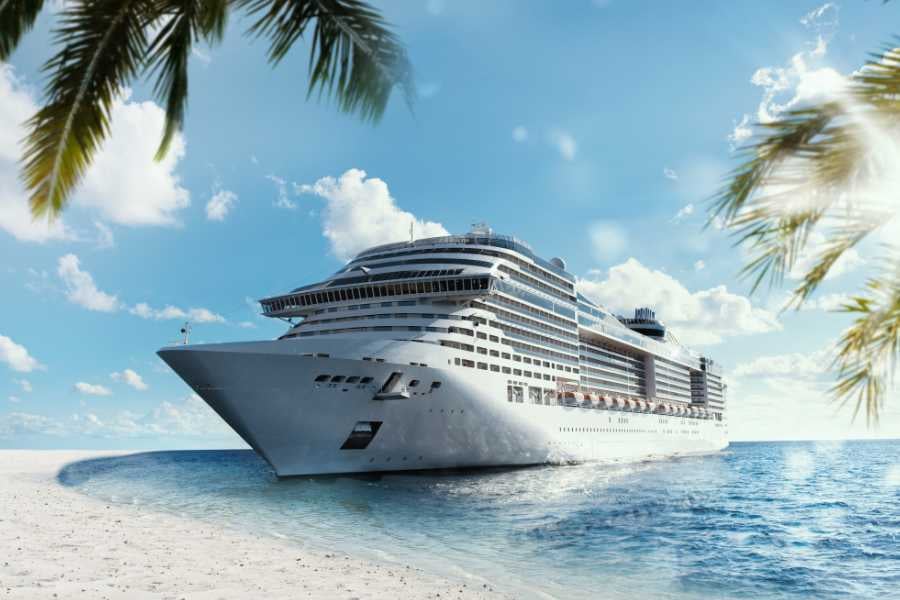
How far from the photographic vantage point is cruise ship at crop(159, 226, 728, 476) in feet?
87.2

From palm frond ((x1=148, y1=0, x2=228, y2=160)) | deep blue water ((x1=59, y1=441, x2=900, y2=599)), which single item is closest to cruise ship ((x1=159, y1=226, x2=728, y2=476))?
deep blue water ((x1=59, y1=441, x2=900, y2=599))

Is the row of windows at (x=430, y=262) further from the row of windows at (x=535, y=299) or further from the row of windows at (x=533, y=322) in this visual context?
the row of windows at (x=533, y=322)

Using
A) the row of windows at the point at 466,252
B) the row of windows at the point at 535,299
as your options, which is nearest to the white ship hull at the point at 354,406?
the row of windows at the point at 535,299

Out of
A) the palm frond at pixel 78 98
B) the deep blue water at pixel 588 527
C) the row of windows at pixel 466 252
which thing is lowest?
the deep blue water at pixel 588 527

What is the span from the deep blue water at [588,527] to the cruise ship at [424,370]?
2017 mm

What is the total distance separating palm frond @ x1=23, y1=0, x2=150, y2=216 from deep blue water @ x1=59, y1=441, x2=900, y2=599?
417 inches

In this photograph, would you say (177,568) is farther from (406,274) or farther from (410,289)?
(406,274)

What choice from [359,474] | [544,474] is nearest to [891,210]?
[359,474]

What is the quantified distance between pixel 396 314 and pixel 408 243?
10.4m

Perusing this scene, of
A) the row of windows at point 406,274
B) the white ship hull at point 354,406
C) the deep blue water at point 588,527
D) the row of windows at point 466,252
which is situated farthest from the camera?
the row of windows at point 466,252

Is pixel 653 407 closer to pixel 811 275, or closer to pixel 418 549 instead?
pixel 418 549

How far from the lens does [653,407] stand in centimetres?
5831

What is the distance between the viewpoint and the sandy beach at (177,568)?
9555 millimetres

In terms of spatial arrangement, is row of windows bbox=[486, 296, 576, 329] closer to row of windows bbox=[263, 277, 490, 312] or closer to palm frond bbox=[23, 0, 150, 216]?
row of windows bbox=[263, 277, 490, 312]
